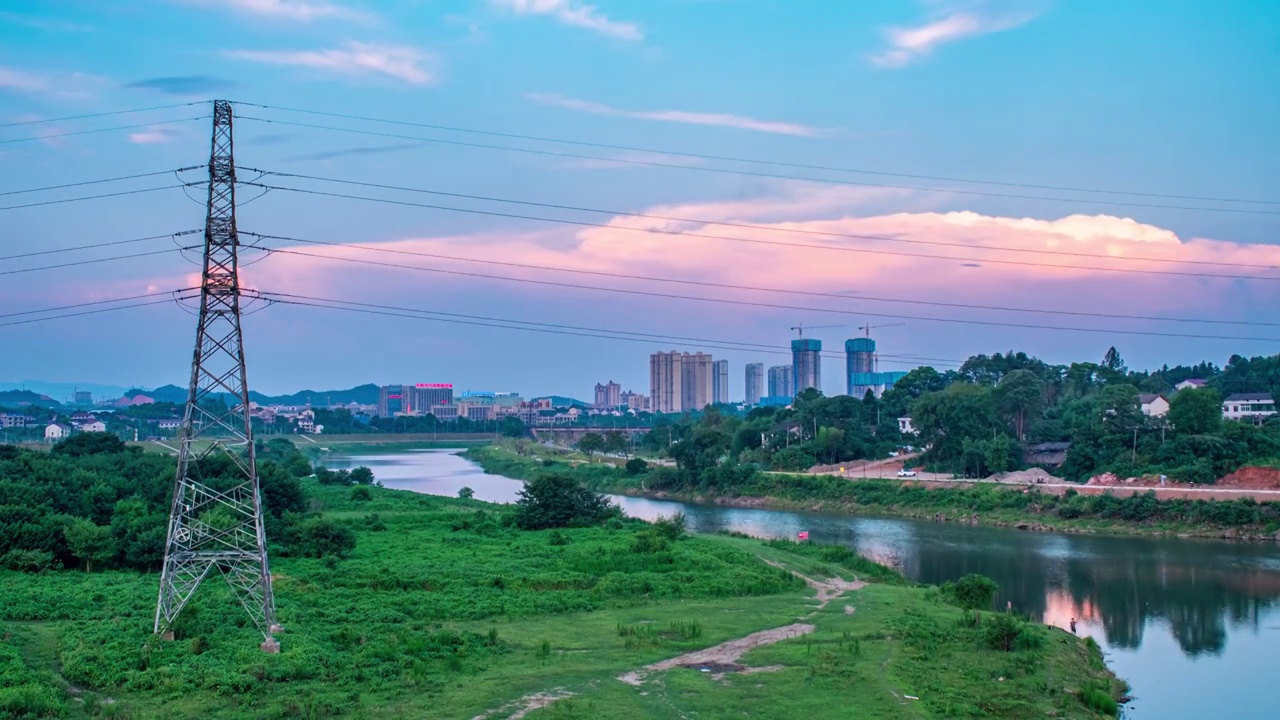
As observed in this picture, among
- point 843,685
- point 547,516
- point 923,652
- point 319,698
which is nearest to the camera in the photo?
point 319,698

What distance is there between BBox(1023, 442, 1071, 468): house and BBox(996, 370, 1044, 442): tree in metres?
4.13

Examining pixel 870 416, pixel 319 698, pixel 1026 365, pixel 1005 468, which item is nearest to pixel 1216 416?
pixel 1005 468

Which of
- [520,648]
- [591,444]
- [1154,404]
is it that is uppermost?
[1154,404]

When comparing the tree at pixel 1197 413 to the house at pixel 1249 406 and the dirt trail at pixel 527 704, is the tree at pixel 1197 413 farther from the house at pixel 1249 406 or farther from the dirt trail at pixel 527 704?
the dirt trail at pixel 527 704

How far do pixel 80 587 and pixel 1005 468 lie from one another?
51.1 meters

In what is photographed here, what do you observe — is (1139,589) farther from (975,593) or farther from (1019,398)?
(1019,398)

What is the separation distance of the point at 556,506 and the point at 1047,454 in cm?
3833

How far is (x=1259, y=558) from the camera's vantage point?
3850 cm

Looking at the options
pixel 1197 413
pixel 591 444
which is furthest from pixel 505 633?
pixel 591 444

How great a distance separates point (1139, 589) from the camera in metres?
32.8

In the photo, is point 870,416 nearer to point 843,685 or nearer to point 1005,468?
point 1005,468

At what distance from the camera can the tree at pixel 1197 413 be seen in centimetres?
5516

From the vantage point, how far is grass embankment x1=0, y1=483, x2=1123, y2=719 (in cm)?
1636

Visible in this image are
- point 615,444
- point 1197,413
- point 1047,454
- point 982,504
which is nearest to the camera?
point 982,504
